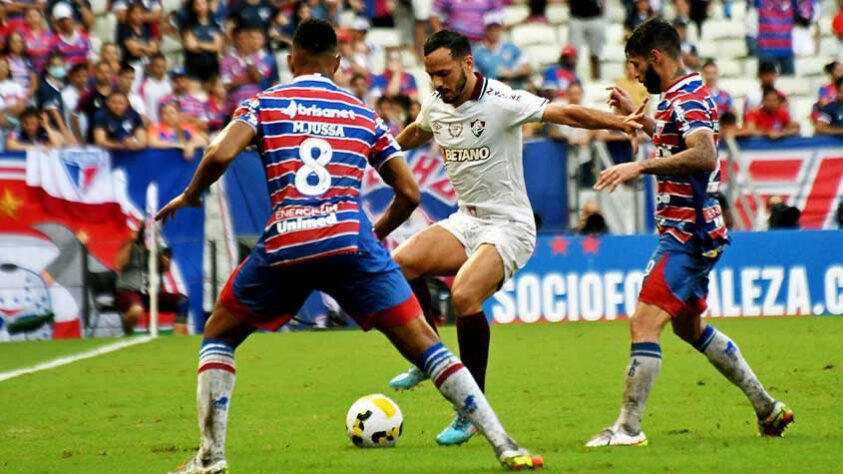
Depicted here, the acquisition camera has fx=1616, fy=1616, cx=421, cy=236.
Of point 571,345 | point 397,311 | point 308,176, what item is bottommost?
point 571,345

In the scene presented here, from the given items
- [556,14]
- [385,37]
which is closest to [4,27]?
[385,37]

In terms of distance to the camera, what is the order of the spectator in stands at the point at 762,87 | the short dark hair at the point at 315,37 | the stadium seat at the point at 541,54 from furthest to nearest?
the stadium seat at the point at 541,54 < the spectator in stands at the point at 762,87 < the short dark hair at the point at 315,37

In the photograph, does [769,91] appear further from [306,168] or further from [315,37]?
[306,168]

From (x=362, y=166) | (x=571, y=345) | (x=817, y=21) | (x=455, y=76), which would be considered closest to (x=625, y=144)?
(x=571, y=345)

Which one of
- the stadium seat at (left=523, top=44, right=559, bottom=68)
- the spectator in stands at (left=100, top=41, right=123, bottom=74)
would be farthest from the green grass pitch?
the stadium seat at (left=523, top=44, right=559, bottom=68)

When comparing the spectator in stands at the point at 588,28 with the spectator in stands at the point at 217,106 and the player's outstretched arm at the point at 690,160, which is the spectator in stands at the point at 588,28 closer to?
the spectator in stands at the point at 217,106

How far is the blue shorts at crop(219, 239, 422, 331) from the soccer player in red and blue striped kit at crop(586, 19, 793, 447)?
1582 millimetres

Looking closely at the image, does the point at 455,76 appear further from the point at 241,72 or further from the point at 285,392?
the point at 241,72

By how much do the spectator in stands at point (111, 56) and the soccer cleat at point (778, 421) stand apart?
41.8 ft

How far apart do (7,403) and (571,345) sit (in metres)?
5.84

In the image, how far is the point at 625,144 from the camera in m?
19.1

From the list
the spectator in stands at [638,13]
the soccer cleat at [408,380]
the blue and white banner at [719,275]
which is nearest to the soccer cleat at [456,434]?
the soccer cleat at [408,380]

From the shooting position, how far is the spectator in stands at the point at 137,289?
1834 cm

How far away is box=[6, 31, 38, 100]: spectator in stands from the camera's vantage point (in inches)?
786
